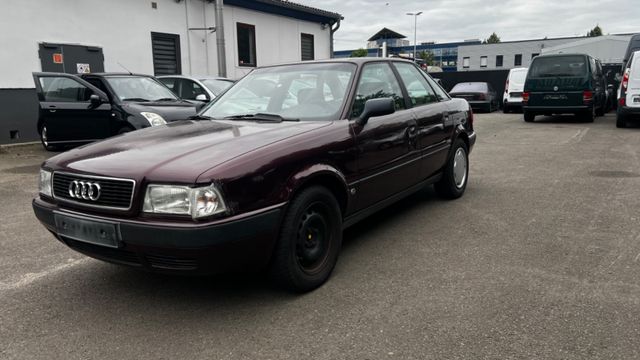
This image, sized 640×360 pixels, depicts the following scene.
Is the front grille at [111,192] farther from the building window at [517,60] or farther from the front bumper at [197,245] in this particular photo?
the building window at [517,60]

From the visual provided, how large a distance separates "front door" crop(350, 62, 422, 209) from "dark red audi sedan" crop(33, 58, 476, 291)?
1 centimetres

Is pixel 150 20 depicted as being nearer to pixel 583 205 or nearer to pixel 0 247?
pixel 0 247

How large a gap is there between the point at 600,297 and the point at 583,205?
255cm

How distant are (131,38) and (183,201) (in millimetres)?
12790

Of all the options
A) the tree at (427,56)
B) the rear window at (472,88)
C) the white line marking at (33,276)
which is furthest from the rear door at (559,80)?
the tree at (427,56)

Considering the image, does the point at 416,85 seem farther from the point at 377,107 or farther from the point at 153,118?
the point at 153,118

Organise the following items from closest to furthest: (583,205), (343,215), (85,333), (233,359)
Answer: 1. (233,359)
2. (85,333)
3. (343,215)
4. (583,205)

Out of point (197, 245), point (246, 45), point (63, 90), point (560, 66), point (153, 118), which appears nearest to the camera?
point (197, 245)

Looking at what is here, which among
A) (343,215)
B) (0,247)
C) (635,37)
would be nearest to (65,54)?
(0,247)

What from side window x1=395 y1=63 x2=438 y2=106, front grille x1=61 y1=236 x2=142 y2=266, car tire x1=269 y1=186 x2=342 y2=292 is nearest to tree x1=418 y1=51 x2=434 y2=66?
side window x1=395 y1=63 x2=438 y2=106

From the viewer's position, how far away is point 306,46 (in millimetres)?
21219

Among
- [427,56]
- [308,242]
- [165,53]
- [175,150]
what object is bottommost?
[308,242]

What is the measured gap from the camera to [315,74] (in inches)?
166

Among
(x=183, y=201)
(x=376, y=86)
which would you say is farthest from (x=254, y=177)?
(x=376, y=86)
